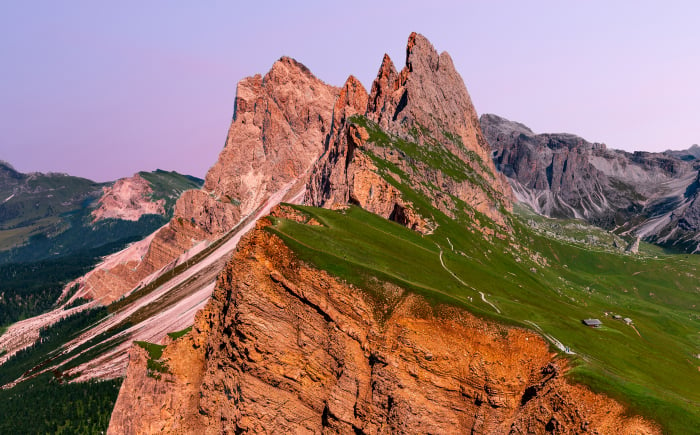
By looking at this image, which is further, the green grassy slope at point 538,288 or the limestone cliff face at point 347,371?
the green grassy slope at point 538,288

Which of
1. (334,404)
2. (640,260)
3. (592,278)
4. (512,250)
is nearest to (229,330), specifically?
(334,404)

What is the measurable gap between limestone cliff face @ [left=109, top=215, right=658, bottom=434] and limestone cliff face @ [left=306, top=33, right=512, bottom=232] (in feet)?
194

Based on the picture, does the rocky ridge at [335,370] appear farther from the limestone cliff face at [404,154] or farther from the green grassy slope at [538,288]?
the limestone cliff face at [404,154]

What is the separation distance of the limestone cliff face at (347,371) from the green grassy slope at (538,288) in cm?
235

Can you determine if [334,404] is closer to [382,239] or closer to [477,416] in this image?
[477,416]

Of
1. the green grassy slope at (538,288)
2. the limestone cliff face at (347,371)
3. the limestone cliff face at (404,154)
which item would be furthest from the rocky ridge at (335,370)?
the limestone cliff face at (404,154)

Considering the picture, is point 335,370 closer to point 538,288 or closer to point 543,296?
point 543,296

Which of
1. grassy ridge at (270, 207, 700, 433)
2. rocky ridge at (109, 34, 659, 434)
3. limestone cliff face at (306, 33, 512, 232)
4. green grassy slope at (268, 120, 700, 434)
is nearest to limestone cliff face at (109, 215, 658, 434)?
rocky ridge at (109, 34, 659, 434)

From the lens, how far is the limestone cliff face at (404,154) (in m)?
109

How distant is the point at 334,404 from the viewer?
128 ft

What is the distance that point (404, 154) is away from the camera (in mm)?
139375

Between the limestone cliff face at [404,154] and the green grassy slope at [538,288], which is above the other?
the limestone cliff face at [404,154]

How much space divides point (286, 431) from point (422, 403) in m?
15.1

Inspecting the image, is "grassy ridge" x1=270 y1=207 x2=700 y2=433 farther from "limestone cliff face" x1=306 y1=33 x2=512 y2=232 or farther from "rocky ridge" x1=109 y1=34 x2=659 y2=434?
"limestone cliff face" x1=306 y1=33 x2=512 y2=232
